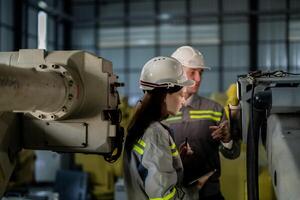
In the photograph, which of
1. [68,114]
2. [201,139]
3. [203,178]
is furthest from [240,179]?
[68,114]

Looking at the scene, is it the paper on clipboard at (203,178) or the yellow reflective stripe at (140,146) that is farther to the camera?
the paper on clipboard at (203,178)

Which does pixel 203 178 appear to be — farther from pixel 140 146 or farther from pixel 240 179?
pixel 140 146

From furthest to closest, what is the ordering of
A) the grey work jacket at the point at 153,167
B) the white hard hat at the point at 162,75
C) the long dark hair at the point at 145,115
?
1. the white hard hat at the point at 162,75
2. the long dark hair at the point at 145,115
3. the grey work jacket at the point at 153,167

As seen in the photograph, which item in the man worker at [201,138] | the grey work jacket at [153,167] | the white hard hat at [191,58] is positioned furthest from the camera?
the white hard hat at [191,58]

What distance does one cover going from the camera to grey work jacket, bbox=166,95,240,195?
2570mm

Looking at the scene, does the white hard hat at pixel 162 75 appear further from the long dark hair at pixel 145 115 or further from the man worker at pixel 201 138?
the man worker at pixel 201 138

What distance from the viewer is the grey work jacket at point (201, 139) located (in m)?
2.57

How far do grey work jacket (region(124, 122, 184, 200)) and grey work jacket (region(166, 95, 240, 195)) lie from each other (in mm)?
612

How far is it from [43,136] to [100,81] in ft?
0.97

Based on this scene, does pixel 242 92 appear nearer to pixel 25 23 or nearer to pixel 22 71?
pixel 22 71

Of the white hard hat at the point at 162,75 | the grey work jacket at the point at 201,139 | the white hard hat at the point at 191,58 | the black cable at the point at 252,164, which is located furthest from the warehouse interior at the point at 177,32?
the black cable at the point at 252,164

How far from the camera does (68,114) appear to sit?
1455 mm

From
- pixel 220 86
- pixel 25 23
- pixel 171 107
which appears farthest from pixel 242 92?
pixel 220 86

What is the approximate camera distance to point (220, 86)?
38.6 ft
